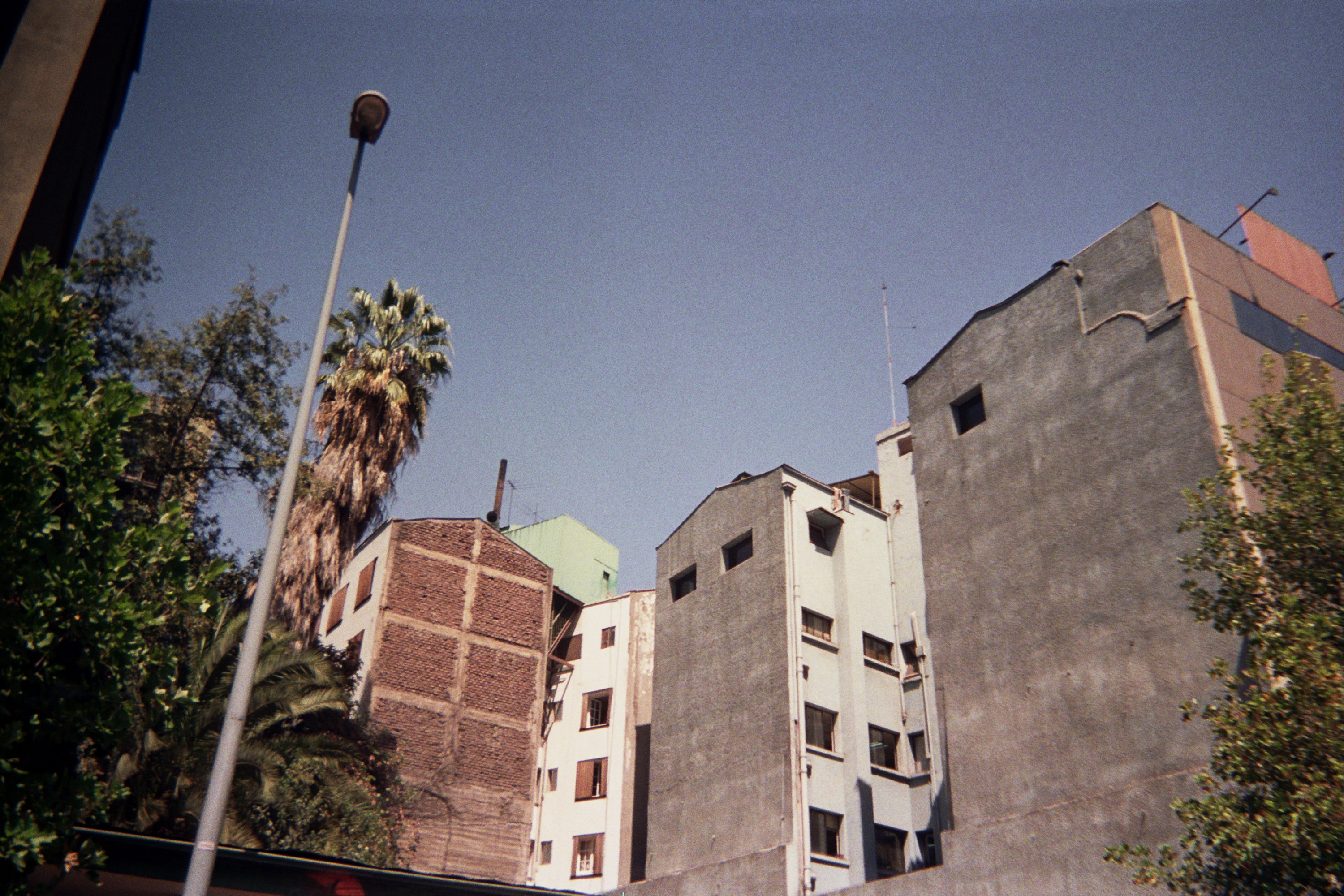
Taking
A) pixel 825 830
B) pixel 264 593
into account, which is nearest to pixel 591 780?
pixel 825 830

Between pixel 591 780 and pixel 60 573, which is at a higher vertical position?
pixel 591 780

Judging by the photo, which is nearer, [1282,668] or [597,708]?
[1282,668]

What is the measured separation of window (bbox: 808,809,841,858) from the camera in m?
28.9

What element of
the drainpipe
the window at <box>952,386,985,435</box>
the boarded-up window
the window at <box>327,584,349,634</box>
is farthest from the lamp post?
the boarded-up window

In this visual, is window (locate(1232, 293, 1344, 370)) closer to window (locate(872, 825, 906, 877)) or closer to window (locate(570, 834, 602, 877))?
window (locate(872, 825, 906, 877))

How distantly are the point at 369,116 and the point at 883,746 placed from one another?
2701 cm

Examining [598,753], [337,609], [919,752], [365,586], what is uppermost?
[365,586]

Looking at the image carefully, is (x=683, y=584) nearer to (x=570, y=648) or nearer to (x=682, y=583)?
(x=682, y=583)

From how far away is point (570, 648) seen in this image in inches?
1844

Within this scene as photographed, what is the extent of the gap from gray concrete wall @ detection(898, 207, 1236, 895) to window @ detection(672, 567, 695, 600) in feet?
38.3

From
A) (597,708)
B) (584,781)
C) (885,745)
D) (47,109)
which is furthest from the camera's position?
(597,708)

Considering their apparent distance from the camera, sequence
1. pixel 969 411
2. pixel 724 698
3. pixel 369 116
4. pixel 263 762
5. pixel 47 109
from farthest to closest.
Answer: pixel 724 698 < pixel 969 411 < pixel 263 762 < pixel 47 109 < pixel 369 116

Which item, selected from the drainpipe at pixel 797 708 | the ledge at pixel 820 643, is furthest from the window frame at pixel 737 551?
the ledge at pixel 820 643

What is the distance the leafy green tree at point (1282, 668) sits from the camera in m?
13.6
